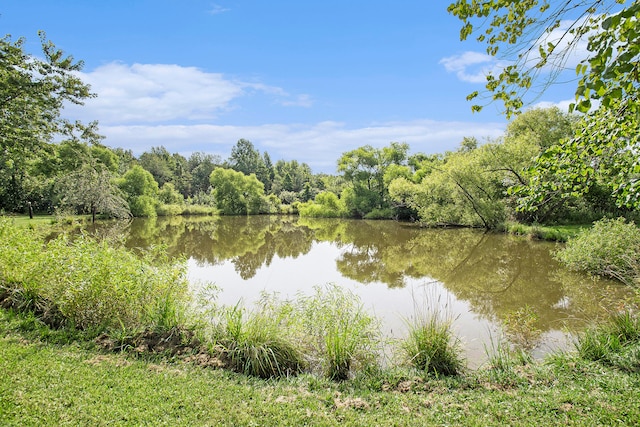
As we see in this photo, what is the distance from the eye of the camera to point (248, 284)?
10.5 meters

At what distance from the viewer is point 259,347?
4.59 m

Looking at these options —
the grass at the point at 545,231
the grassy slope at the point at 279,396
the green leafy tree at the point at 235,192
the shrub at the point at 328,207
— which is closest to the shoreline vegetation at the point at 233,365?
the grassy slope at the point at 279,396

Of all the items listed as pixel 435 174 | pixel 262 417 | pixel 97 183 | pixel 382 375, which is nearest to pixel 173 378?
pixel 262 417

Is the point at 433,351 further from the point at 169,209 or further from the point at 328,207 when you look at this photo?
the point at 169,209

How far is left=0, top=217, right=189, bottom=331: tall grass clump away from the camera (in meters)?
5.27

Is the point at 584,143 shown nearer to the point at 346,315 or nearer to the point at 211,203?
the point at 346,315

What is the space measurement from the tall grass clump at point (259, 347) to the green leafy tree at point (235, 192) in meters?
44.5

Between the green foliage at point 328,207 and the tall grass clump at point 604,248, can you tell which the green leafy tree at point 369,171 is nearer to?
the green foliage at point 328,207

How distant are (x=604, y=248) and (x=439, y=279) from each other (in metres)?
4.51

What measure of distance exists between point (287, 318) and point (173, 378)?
6.64 ft

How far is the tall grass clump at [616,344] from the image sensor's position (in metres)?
4.22

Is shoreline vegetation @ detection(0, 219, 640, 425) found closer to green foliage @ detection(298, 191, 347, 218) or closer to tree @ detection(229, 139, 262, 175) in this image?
green foliage @ detection(298, 191, 347, 218)

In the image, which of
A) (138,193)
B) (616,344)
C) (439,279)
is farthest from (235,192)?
(616,344)

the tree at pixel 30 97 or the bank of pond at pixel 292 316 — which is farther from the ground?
the tree at pixel 30 97
